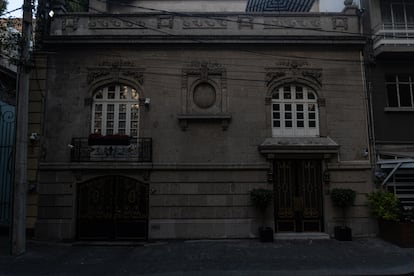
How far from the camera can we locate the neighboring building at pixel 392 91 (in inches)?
607

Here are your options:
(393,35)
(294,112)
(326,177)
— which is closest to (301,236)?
(326,177)

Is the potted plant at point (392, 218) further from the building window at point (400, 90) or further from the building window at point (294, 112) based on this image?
the building window at point (400, 90)

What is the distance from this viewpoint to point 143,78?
51.1 feet

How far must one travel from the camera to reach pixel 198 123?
50.2ft

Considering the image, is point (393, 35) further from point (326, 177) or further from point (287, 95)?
point (326, 177)

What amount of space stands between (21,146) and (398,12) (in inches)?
604

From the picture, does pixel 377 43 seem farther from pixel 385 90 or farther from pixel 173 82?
pixel 173 82

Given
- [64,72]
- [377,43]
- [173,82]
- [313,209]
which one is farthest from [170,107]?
[377,43]

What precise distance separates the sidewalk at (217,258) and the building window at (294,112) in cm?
419

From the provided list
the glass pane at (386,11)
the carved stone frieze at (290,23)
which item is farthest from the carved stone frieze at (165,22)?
the glass pane at (386,11)

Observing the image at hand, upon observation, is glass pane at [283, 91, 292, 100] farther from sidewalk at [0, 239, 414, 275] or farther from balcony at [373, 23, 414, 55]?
sidewalk at [0, 239, 414, 275]

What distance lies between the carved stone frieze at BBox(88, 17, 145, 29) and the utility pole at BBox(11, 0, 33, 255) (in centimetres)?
312

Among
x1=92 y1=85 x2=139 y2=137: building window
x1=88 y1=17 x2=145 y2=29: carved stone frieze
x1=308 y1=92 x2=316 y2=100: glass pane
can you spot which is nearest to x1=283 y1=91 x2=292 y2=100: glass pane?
x1=308 y1=92 x2=316 y2=100: glass pane

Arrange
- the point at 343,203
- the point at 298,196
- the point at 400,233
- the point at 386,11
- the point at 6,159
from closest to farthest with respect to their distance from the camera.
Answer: the point at 400,233
the point at 343,203
the point at 298,196
the point at 6,159
the point at 386,11
